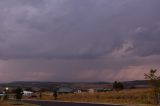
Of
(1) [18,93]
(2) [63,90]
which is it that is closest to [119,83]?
(2) [63,90]

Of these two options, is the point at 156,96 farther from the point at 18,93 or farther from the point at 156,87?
the point at 18,93

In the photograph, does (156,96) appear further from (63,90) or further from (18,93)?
(63,90)

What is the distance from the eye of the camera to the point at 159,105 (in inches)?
2279

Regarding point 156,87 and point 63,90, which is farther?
point 63,90

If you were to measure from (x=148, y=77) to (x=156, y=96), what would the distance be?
3.57 meters

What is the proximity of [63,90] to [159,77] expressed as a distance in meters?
117

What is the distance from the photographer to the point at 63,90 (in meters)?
179

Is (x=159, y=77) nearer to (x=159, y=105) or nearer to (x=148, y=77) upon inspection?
(x=148, y=77)

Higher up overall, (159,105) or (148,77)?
(148,77)

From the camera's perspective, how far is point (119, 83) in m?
171

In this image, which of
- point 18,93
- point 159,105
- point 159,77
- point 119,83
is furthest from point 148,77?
point 119,83

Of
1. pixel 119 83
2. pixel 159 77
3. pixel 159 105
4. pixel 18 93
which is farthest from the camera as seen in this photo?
pixel 119 83

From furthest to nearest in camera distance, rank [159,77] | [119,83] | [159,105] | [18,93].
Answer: [119,83] → [18,93] → [159,77] → [159,105]

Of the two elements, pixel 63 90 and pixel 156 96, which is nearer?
pixel 156 96
